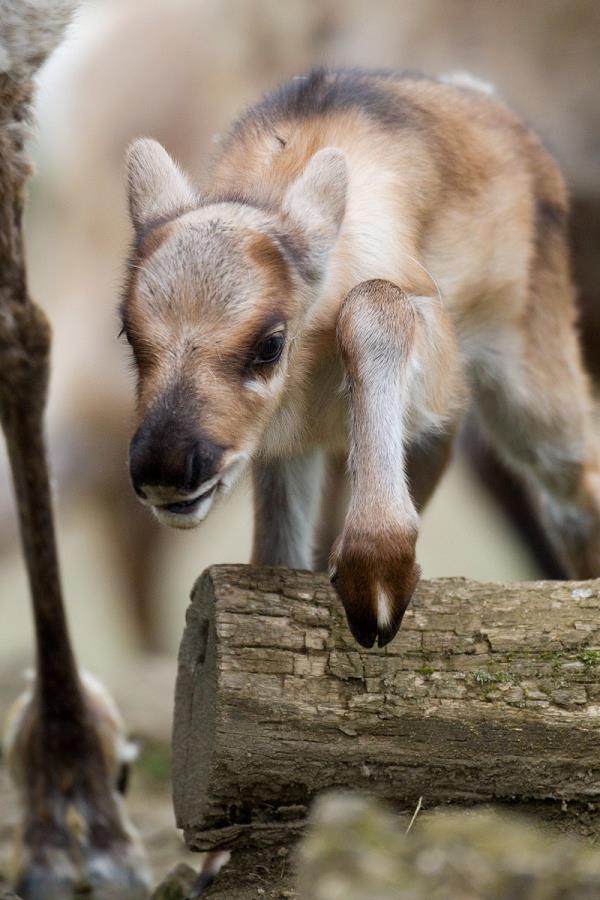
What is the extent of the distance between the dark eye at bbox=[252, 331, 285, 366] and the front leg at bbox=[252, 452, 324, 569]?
836mm

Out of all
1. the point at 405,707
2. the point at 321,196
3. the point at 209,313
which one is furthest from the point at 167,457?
the point at 321,196

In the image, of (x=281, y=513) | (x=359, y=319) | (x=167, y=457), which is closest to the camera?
(x=167, y=457)

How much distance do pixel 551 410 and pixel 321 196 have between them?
1292 millimetres

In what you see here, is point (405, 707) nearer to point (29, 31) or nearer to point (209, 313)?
point (209, 313)

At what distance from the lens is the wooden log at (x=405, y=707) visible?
8.93 feet

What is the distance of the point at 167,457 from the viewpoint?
8.24 feet

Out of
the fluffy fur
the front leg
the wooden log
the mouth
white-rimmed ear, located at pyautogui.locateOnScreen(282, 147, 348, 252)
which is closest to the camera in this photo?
the mouth

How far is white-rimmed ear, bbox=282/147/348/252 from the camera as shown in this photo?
10.3 ft

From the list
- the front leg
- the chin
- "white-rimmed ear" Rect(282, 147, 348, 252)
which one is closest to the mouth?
the chin

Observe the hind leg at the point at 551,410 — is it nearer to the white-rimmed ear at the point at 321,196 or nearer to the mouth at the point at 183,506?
the white-rimmed ear at the point at 321,196

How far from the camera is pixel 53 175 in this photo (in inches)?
284

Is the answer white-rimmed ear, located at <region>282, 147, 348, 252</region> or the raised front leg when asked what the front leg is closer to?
the raised front leg

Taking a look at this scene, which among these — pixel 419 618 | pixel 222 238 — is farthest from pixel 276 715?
pixel 222 238

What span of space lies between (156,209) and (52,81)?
4340mm
